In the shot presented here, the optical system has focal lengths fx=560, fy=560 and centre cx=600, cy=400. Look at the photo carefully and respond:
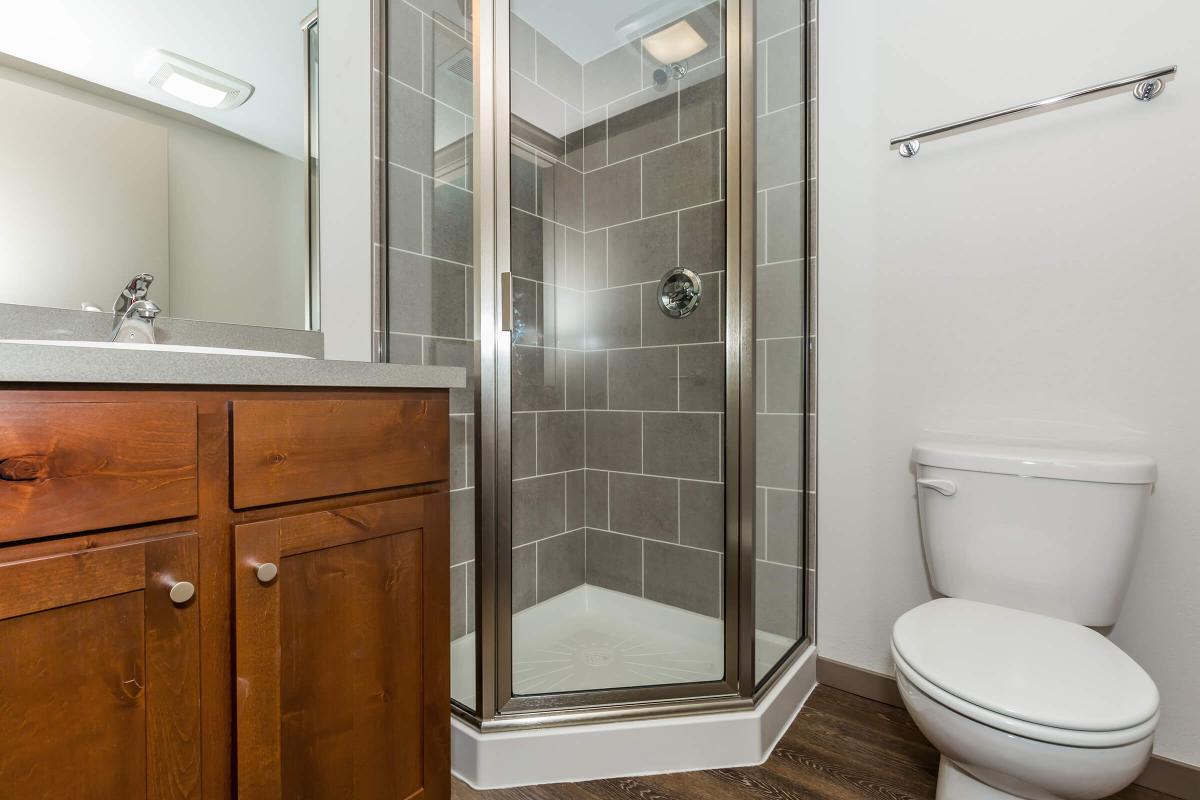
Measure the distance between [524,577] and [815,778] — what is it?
2.74 ft

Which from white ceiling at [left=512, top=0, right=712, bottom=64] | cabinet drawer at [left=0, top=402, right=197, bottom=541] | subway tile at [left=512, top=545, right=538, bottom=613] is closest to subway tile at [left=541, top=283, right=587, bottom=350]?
subway tile at [left=512, top=545, right=538, bottom=613]

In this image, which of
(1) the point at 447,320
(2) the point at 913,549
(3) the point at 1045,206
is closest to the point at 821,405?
(2) the point at 913,549

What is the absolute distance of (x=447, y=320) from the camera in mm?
1494

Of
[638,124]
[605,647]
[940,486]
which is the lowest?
[605,647]

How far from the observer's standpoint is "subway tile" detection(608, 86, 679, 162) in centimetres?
163

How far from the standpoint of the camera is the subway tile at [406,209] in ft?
5.12

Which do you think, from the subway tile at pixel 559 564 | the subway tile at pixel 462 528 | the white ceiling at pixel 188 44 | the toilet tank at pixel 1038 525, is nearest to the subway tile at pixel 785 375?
the toilet tank at pixel 1038 525

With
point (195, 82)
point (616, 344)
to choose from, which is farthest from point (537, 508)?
point (195, 82)

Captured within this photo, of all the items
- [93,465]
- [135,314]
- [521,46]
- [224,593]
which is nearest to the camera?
[93,465]

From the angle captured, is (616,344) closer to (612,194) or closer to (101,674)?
(612,194)

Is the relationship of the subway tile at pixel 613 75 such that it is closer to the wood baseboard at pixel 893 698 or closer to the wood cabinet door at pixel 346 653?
the wood cabinet door at pixel 346 653

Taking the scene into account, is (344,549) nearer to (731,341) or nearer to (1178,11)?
(731,341)

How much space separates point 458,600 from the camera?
4.99ft

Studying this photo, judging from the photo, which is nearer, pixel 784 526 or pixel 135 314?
pixel 135 314
